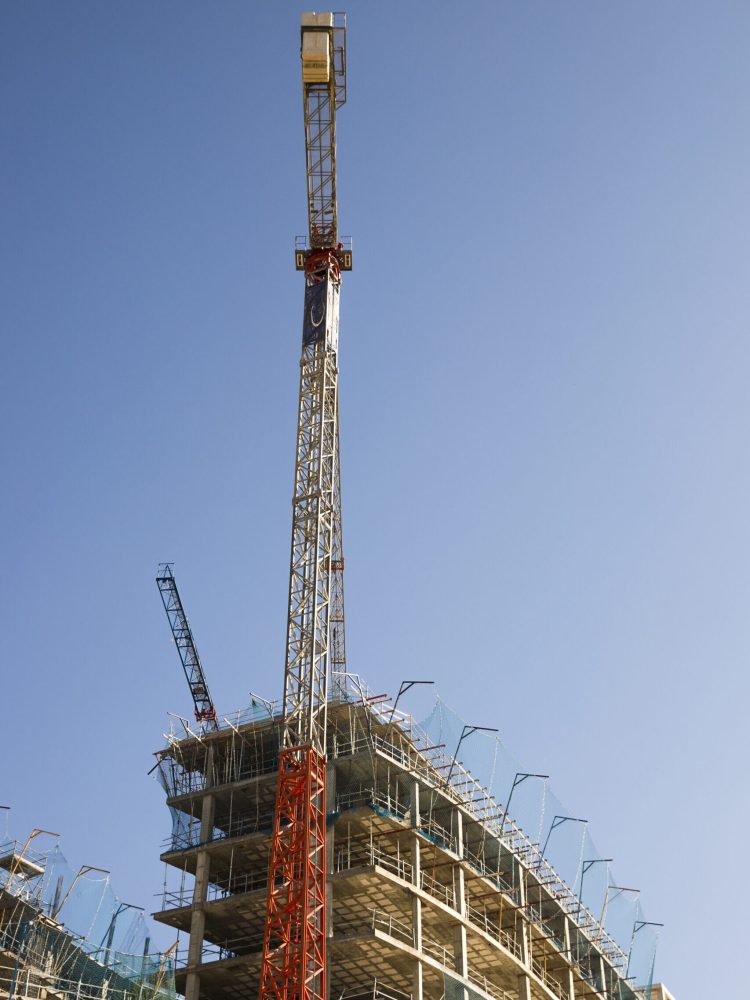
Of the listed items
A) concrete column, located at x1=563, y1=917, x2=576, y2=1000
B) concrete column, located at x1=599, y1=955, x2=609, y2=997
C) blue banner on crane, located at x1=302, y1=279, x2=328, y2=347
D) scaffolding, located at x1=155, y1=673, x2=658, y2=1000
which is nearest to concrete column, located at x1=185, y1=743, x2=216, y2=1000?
scaffolding, located at x1=155, y1=673, x2=658, y2=1000

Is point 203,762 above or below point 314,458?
below

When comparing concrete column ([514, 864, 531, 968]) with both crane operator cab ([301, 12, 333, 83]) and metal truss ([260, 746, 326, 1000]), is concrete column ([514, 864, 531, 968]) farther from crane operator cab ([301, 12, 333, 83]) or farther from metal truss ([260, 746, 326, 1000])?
crane operator cab ([301, 12, 333, 83])

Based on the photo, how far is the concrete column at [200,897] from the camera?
193ft

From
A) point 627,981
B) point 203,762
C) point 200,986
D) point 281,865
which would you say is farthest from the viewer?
point 627,981

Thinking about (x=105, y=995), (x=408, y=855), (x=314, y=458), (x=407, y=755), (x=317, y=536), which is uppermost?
(x=314, y=458)

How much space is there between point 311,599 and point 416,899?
13.4 m

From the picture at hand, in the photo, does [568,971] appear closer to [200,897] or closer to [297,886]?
[200,897]

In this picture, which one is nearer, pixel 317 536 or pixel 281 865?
pixel 281 865

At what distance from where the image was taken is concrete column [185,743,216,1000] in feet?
193

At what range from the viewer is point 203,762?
6619 cm

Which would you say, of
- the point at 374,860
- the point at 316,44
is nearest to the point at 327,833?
the point at 374,860

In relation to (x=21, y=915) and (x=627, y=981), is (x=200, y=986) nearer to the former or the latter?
(x=21, y=915)

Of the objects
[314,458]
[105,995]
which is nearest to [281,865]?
[105,995]

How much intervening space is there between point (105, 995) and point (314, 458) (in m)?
25.1
